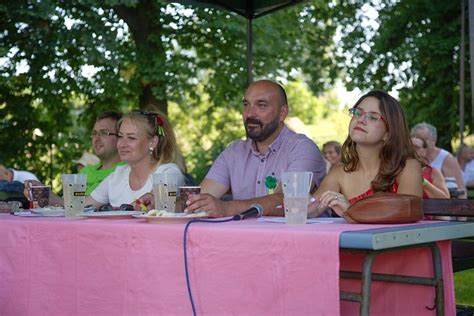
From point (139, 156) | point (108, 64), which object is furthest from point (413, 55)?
point (139, 156)

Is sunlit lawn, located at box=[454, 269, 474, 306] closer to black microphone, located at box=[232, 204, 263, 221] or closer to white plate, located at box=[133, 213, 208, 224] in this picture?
black microphone, located at box=[232, 204, 263, 221]

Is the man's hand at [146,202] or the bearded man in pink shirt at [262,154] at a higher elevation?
the bearded man in pink shirt at [262,154]

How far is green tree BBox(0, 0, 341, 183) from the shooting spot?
33.3 feet

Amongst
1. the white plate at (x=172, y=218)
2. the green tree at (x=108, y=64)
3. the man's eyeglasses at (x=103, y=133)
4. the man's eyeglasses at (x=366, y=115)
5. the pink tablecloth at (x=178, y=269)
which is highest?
the green tree at (x=108, y=64)

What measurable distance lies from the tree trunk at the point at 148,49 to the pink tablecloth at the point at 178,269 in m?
7.97

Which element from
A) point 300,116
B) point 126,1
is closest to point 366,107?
point 126,1

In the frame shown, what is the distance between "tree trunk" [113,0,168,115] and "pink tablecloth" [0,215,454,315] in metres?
7.97

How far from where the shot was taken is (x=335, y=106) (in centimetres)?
2745

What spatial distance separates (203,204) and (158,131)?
4.25 ft

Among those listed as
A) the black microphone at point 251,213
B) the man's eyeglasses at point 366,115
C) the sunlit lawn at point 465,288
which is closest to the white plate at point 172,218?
the black microphone at point 251,213

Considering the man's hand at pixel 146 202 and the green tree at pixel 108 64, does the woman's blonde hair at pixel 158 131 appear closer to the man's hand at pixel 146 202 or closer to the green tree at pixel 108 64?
Result: the man's hand at pixel 146 202

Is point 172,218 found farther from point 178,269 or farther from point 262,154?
point 262,154

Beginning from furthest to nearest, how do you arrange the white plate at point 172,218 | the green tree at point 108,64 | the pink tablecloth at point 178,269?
the green tree at point 108,64
the white plate at point 172,218
the pink tablecloth at point 178,269

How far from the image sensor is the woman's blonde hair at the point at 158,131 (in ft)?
14.5
